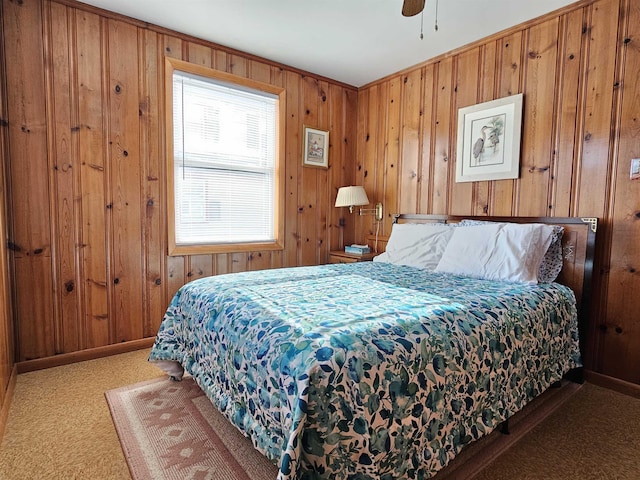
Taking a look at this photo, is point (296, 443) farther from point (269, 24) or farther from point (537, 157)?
point (269, 24)

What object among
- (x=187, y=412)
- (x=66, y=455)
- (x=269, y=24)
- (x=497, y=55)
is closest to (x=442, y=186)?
(x=497, y=55)

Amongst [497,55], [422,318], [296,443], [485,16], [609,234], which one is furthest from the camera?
[497,55]

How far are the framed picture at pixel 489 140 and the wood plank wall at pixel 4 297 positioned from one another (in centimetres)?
325

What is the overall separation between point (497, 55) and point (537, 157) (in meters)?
0.89

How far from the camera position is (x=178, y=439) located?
66.7 inches

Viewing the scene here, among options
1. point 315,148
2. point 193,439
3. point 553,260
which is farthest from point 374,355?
point 315,148

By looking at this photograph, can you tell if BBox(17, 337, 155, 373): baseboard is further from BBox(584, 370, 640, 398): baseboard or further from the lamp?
BBox(584, 370, 640, 398): baseboard

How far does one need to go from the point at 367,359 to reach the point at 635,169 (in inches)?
85.6

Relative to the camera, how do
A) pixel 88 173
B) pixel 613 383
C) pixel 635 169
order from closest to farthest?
pixel 635 169
pixel 613 383
pixel 88 173

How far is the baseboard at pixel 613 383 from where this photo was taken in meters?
2.18

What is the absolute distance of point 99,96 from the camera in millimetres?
2564

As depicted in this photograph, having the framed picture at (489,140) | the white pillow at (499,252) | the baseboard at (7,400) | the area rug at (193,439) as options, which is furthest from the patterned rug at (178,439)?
the framed picture at (489,140)

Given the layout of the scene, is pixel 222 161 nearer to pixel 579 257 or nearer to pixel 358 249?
pixel 358 249

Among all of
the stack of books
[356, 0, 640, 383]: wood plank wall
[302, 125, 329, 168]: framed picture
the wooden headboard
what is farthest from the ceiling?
the stack of books
